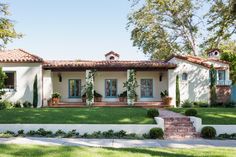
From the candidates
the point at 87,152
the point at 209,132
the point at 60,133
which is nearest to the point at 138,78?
the point at 209,132

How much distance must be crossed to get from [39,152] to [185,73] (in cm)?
2058

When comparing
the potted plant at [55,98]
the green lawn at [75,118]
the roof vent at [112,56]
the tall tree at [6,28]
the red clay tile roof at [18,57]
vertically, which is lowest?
the green lawn at [75,118]

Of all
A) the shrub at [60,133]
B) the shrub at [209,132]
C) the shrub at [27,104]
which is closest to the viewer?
the shrub at [60,133]

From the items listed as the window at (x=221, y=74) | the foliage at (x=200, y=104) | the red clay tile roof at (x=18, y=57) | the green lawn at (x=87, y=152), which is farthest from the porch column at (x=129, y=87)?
the green lawn at (x=87, y=152)

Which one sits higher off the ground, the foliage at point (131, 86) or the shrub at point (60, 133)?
the foliage at point (131, 86)

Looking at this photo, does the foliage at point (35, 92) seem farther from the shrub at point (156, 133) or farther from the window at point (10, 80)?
the shrub at point (156, 133)

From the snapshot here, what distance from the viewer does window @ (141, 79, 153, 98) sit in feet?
93.9

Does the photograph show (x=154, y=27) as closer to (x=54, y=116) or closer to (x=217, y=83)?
(x=217, y=83)

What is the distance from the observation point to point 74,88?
28688 mm

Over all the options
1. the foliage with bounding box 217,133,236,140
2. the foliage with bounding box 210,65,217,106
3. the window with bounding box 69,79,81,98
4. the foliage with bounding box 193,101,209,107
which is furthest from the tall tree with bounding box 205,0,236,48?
the window with bounding box 69,79,81,98

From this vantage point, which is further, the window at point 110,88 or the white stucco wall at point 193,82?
the window at point 110,88

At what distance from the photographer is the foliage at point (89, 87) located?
25.9 metres

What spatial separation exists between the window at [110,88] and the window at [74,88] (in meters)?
2.55

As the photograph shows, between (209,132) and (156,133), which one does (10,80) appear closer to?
(156,133)
